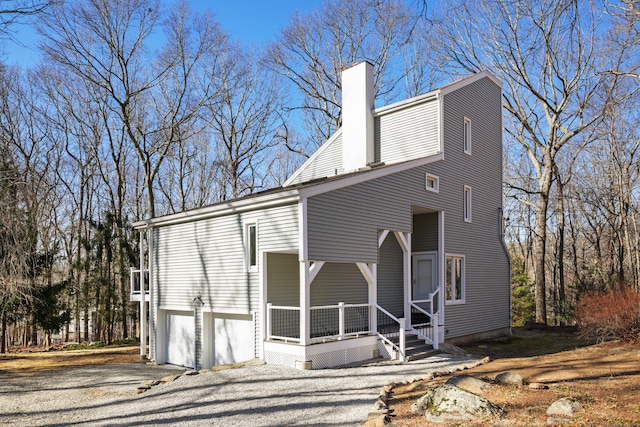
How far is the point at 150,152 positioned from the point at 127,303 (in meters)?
7.56

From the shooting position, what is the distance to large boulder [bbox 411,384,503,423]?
6.50 m

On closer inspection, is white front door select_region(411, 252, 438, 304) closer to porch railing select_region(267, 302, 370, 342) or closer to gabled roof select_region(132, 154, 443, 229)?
porch railing select_region(267, 302, 370, 342)

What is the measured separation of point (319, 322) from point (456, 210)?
6.27m

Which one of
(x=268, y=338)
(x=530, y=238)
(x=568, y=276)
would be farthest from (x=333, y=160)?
(x=568, y=276)

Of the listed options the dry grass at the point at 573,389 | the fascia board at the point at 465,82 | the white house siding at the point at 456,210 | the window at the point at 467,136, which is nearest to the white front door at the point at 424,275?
the white house siding at the point at 456,210

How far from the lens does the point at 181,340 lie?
51.4 ft

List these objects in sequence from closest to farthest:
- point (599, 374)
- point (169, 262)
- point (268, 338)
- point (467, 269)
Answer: point (599, 374) → point (268, 338) → point (169, 262) → point (467, 269)

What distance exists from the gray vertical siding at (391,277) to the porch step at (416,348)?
193 cm

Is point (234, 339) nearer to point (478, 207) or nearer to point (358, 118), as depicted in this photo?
point (358, 118)

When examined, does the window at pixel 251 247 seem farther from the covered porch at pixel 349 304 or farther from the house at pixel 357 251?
the covered porch at pixel 349 304

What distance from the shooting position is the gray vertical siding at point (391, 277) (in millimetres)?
15641

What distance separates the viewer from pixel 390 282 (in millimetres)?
16031

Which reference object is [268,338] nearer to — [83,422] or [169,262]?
[83,422]

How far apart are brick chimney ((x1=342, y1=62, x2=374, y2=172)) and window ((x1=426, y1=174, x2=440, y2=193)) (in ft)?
8.93
